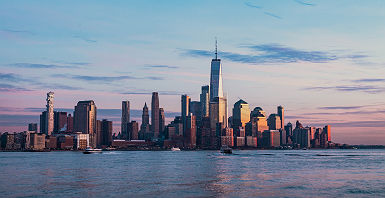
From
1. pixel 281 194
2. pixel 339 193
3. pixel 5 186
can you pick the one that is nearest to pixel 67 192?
pixel 5 186

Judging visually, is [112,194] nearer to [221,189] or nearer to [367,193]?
[221,189]

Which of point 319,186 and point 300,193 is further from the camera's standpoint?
point 319,186

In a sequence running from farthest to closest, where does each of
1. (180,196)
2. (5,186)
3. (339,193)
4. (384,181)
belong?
1. (384,181)
2. (5,186)
3. (339,193)
4. (180,196)

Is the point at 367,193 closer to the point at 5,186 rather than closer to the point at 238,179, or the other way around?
the point at 238,179

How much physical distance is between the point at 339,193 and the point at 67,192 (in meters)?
42.5

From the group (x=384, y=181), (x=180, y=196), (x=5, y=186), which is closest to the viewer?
(x=180, y=196)

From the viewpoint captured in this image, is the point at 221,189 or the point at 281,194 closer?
the point at 281,194

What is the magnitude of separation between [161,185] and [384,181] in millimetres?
45169

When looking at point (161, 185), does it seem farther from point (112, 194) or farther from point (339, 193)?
point (339, 193)

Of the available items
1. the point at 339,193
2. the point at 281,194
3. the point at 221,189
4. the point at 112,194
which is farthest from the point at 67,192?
the point at 339,193

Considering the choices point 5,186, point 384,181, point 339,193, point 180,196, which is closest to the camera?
point 180,196

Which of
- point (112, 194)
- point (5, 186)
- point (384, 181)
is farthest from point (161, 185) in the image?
point (384, 181)

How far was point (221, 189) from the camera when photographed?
7700 centimetres

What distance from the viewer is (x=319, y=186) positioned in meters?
82.6
